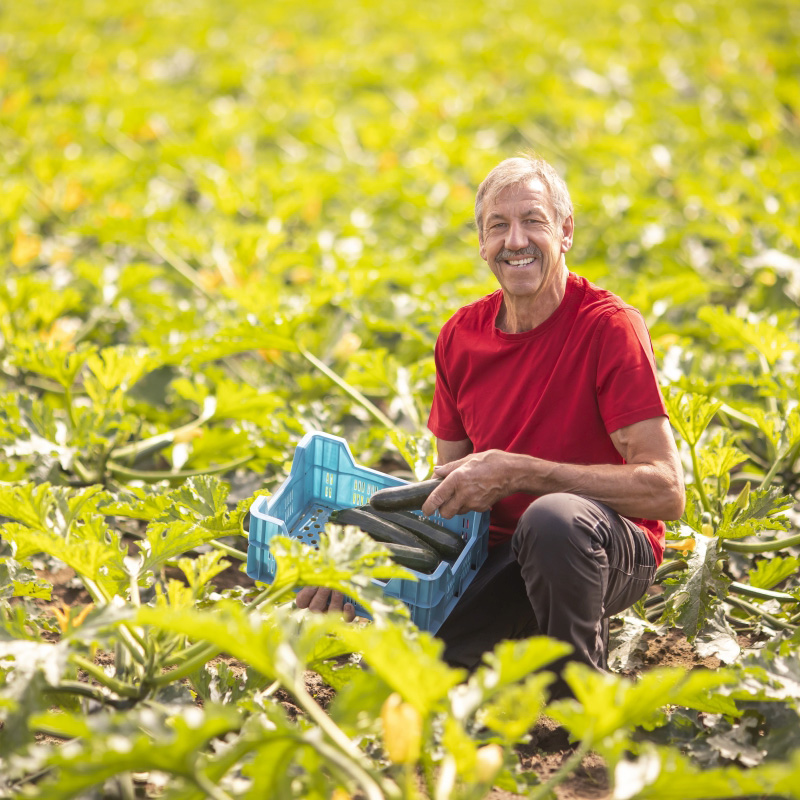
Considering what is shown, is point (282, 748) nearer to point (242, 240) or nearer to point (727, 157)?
point (242, 240)

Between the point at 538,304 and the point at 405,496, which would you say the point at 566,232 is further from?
the point at 405,496

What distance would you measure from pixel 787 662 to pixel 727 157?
6224mm

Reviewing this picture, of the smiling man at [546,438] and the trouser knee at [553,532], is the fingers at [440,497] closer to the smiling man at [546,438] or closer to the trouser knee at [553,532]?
the smiling man at [546,438]

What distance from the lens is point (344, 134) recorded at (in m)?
8.20

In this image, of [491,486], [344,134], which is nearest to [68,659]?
[491,486]

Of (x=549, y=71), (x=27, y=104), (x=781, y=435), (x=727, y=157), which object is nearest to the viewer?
(x=781, y=435)

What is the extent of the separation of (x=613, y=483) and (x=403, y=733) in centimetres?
106

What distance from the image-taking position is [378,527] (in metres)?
2.89

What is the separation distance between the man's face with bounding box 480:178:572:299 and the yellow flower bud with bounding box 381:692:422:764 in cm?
144

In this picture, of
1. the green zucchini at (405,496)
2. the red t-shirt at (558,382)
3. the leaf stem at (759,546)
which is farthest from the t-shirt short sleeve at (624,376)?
the leaf stem at (759,546)

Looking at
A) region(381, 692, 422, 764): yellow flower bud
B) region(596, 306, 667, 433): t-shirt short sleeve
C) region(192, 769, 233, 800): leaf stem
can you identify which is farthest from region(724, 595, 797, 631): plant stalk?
region(192, 769, 233, 800): leaf stem

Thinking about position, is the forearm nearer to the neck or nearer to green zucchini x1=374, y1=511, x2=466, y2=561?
green zucchini x1=374, y1=511, x2=466, y2=561

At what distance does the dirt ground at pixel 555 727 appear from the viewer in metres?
2.38

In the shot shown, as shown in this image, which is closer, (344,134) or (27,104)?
(344,134)
